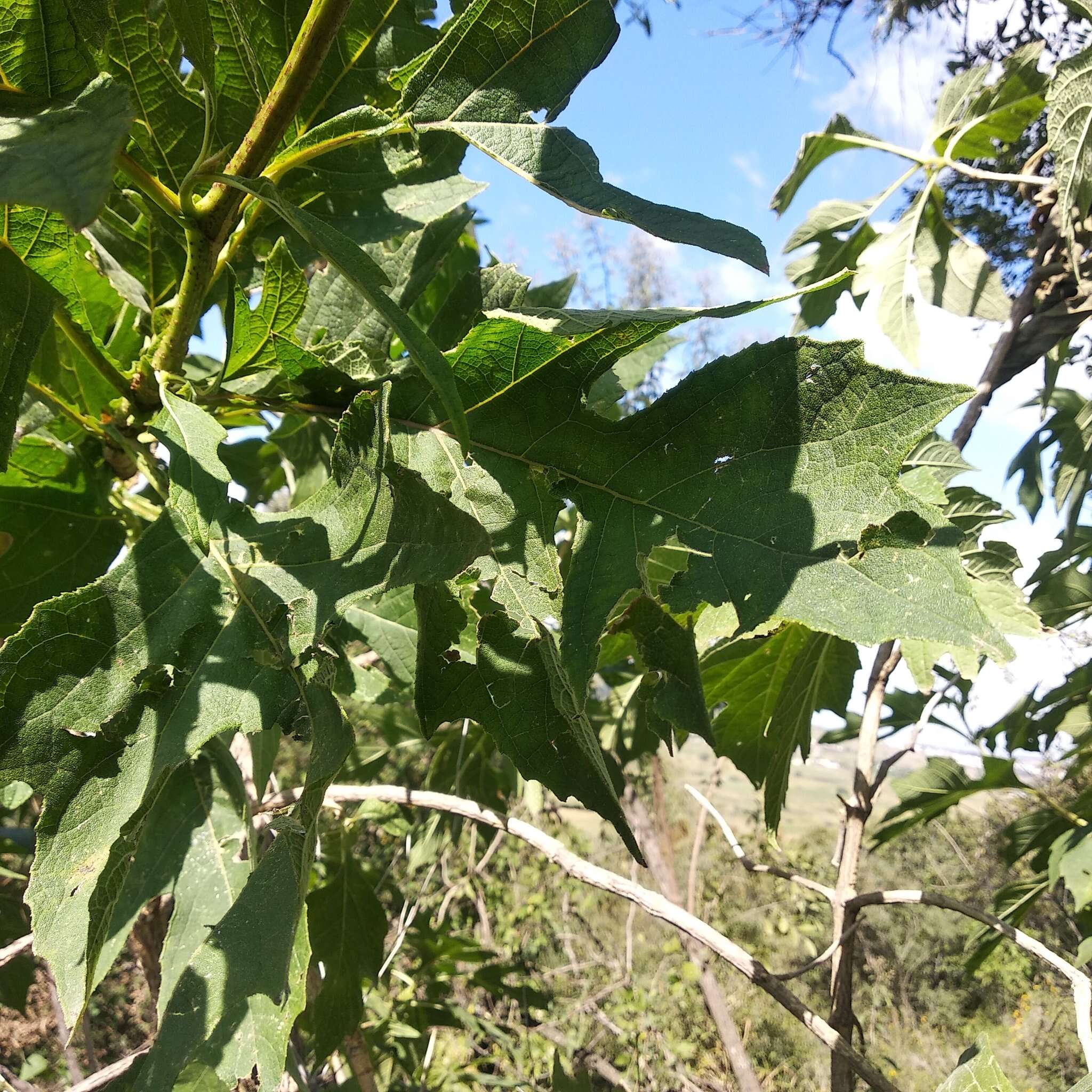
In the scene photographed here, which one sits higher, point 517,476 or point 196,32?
point 196,32

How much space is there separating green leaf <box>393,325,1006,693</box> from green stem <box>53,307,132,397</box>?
0.32m

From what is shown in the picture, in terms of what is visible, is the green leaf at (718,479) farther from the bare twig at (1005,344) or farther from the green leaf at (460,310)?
the bare twig at (1005,344)

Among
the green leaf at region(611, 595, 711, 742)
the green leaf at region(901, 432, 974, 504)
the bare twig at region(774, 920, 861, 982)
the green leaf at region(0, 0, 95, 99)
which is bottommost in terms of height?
the bare twig at region(774, 920, 861, 982)

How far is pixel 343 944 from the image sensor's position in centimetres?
138

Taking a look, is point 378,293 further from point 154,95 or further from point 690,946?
point 690,946

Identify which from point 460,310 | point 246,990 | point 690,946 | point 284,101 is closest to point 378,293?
point 284,101

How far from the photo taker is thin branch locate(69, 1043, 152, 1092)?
0.78 meters

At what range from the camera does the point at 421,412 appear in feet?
2.34

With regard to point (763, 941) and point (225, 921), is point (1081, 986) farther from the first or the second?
point (763, 941)

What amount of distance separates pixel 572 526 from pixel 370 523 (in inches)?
38.5

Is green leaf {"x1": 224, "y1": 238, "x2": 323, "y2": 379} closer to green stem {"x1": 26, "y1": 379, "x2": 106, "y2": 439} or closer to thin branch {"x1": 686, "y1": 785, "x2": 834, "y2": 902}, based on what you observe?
green stem {"x1": 26, "y1": 379, "x2": 106, "y2": 439}

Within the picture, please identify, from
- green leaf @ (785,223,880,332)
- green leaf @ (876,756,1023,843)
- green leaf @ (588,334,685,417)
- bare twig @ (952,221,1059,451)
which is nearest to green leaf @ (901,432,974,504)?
bare twig @ (952,221,1059,451)

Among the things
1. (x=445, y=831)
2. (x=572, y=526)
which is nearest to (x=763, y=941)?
(x=445, y=831)

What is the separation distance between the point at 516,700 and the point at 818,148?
1445 millimetres
